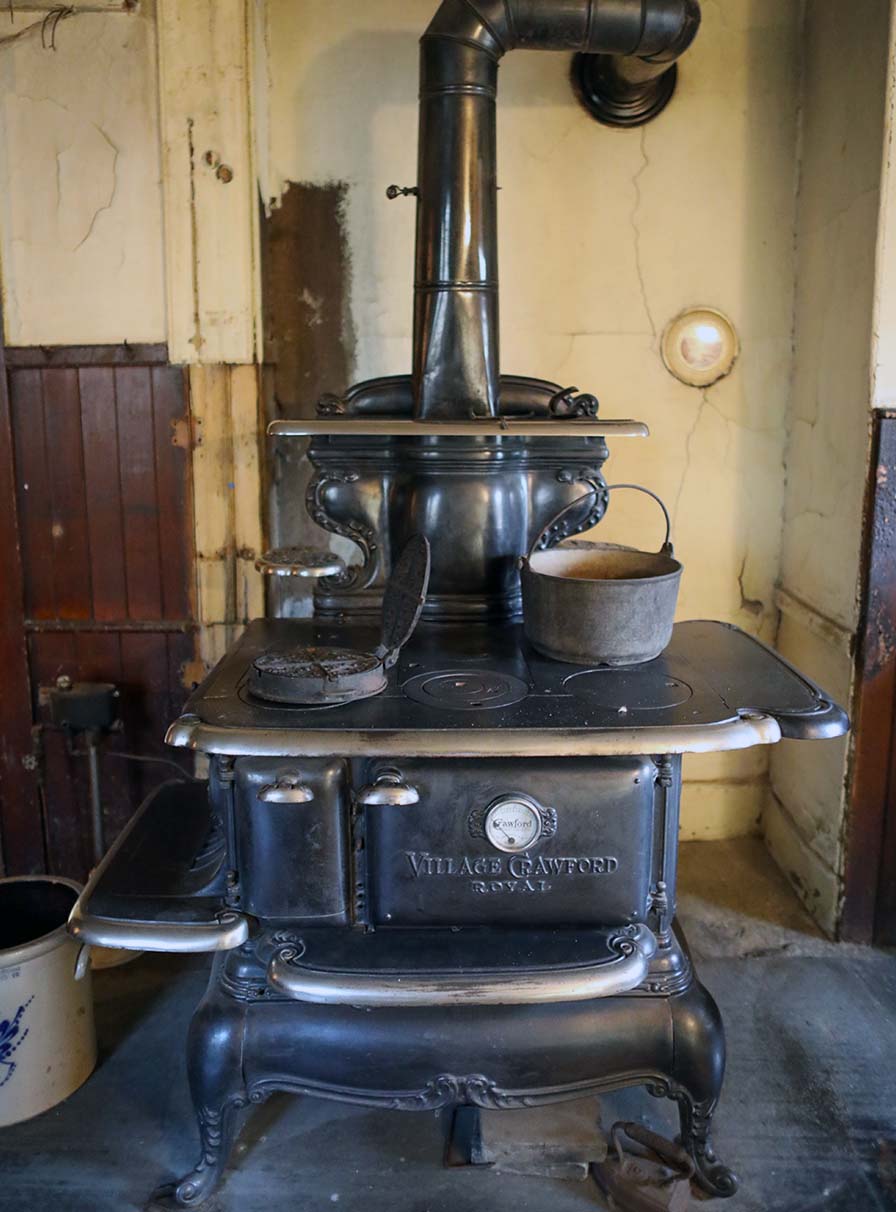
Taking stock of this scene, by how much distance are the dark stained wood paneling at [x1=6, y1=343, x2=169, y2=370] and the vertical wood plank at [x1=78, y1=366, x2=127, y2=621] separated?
0.03 metres

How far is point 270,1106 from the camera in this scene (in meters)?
1.83

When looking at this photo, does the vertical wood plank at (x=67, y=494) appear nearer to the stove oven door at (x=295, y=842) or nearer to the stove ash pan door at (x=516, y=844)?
the stove oven door at (x=295, y=842)

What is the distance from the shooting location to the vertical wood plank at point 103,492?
2.38 metres

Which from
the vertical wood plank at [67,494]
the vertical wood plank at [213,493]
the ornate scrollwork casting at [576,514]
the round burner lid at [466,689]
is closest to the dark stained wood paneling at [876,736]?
the ornate scrollwork casting at [576,514]

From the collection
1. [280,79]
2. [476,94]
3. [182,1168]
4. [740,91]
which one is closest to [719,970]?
[182,1168]

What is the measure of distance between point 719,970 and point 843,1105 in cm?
43

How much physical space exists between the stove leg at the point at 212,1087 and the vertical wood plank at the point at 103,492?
3.74ft

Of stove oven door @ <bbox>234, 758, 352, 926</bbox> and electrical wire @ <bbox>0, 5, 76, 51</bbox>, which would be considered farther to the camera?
electrical wire @ <bbox>0, 5, 76, 51</bbox>

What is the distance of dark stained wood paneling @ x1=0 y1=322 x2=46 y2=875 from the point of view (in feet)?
7.84

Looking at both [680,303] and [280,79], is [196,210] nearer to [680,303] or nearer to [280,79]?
[280,79]

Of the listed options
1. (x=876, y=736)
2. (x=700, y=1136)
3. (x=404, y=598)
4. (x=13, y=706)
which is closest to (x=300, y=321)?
(x=404, y=598)

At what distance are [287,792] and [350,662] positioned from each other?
272 mm

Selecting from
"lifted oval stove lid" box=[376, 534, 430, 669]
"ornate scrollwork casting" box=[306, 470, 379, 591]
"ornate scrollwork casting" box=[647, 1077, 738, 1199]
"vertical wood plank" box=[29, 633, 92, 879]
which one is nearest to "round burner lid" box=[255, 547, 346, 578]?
"ornate scrollwork casting" box=[306, 470, 379, 591]

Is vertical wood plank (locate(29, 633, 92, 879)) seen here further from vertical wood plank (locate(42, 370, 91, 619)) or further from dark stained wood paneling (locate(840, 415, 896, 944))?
dark stained wood paneling (locate(840, 415, 896, 944))
